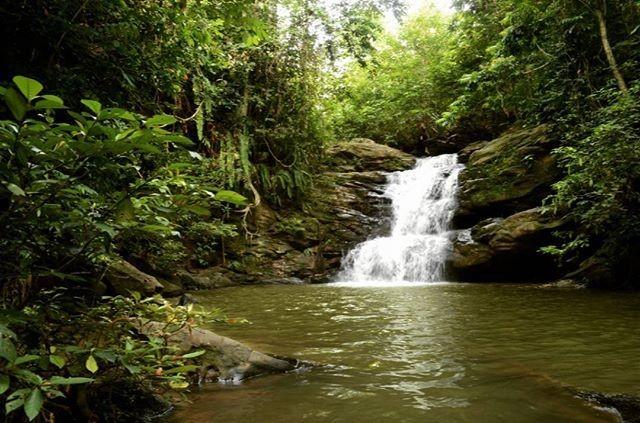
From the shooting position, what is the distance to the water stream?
7.50ft

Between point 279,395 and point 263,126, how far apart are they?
10.7 meters

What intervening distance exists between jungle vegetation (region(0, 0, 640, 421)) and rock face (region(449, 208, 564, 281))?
48cm

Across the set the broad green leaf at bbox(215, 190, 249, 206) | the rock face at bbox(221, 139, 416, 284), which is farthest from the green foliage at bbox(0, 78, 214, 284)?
the rock face at bbox(221, 139, 416, 284)

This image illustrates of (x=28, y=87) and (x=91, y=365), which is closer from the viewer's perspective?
(x=28, y=87)

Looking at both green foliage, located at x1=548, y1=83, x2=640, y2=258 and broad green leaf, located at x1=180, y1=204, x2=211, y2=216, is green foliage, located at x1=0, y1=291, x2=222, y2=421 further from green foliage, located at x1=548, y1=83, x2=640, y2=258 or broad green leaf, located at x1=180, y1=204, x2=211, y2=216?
green foliage, located at x1=548, y1=83, x2=640, y2=258

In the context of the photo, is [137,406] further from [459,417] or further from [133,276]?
[133,276]

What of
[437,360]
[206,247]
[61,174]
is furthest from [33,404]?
[206,247]

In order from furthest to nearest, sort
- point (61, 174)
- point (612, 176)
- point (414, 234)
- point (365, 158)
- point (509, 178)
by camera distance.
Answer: point (365, 158)
point (414, 234)
point (509, 178)
point (612, 176)
point (61, 174)

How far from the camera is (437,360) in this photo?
3.27 m

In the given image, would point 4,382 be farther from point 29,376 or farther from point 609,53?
point 609,53

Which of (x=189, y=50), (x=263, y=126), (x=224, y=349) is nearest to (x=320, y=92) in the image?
(x=263, y=126)

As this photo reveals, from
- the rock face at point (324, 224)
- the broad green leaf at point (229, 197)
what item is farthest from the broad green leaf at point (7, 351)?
the rock face at point (324, 224)

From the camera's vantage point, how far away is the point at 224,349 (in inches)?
121

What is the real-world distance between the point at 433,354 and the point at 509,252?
6.65 meters
